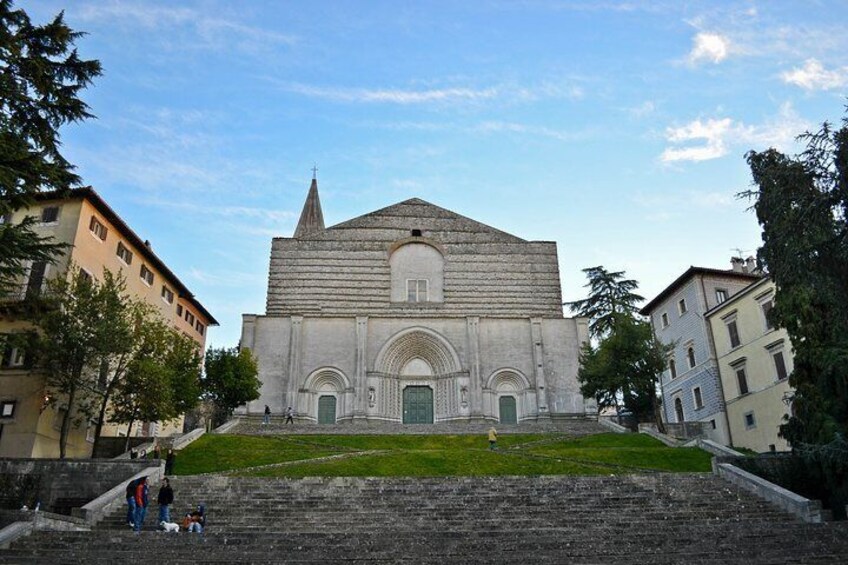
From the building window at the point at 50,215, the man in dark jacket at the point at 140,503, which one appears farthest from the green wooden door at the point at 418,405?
the man in dark jacket at the point at 140,503

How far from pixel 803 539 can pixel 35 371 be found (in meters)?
25.2

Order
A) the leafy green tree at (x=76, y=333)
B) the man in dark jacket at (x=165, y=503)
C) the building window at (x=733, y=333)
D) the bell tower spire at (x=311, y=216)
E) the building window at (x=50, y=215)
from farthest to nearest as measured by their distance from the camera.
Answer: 1. the bell tower spire at (x=311, y=216)
2. the building window at (x=733, y=333)
3. the building window at (x=50, y=215)
4. the leafy green tree at (x=76, y=333)
5. the man in dark jacket at (x=165, y=503)

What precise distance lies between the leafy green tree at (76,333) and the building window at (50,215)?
4388mm

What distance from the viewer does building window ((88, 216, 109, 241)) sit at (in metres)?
30.6

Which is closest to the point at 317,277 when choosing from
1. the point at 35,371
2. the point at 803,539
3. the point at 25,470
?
the point at 35,371

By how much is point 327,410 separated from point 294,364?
2933 millimetres

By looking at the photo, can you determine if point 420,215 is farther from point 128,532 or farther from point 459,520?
point 128,532

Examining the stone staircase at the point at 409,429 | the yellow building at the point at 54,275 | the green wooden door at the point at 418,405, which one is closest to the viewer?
the yellow building at the point at 54,275

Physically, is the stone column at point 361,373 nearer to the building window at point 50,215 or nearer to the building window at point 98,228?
the building window at point 98,228

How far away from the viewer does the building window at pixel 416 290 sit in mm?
40375

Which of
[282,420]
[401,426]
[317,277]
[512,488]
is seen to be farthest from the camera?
[317,277]

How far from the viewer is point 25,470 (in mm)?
20312

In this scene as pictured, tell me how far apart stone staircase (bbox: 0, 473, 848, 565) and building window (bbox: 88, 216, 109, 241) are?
1530 centimetres

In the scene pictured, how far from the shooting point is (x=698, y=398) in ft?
126
